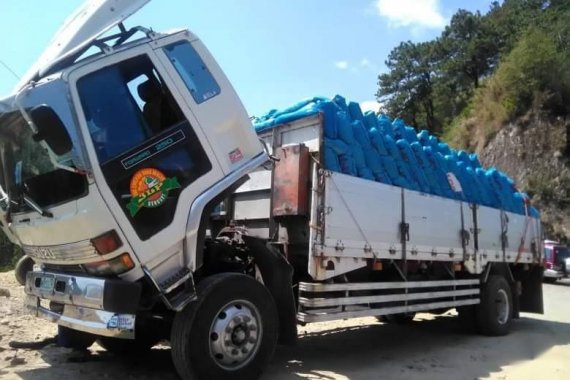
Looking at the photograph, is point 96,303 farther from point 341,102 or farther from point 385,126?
point 385,126

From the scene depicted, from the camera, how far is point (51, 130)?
3631mm

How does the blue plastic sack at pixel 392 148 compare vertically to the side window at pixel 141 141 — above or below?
above

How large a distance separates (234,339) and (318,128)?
2.37 m

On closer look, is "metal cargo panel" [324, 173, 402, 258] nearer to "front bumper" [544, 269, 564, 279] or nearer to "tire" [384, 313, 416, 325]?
"tire" [384, 313, 416, 325]

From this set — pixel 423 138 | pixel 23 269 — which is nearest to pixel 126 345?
pixel 23 269

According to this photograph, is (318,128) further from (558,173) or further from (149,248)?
(558,173)

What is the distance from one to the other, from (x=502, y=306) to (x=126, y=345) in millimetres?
6086

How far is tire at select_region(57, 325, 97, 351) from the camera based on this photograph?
5277 mm

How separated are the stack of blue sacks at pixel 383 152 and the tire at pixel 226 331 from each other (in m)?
1.65

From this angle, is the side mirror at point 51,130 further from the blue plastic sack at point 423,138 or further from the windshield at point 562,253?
the windshield at point 562,253

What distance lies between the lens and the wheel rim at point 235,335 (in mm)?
4266

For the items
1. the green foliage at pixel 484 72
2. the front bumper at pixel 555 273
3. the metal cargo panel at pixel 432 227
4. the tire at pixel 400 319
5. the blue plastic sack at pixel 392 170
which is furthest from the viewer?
the green foliage at pixel 484 72

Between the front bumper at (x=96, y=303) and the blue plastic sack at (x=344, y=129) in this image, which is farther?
the blue plastic sack at (x=344, y=129)

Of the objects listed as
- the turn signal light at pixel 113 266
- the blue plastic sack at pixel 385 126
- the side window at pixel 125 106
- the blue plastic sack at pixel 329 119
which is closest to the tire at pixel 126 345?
the turn signal light at pixel 113 266
